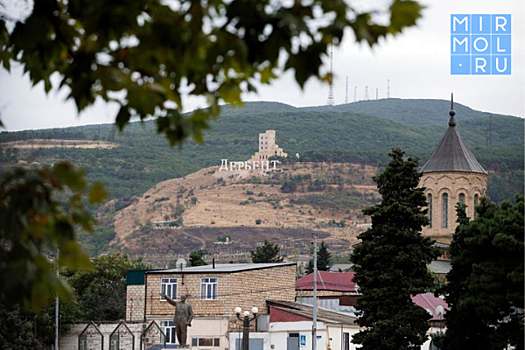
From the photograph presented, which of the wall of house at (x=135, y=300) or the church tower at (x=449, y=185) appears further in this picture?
the church tower at (x=449, y=185)

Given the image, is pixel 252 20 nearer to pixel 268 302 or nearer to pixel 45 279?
pixel 45 279

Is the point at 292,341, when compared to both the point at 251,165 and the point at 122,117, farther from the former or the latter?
the point at 251,165

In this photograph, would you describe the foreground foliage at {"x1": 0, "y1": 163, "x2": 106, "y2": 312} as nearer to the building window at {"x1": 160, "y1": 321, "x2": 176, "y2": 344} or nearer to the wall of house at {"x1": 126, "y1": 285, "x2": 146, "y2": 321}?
the building window at {"x1": 160, "y1": 321, "x2": 176, "y2": 344}

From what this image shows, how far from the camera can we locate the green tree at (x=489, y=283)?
23516 mm

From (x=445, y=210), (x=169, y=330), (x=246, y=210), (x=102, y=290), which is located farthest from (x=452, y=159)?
(x=246, y=210)

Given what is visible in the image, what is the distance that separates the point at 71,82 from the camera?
579cm

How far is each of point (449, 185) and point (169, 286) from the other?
49894 mm

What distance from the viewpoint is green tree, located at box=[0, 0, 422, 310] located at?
522cm

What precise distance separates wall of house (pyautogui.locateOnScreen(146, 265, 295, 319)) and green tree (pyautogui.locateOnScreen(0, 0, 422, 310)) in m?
43.9

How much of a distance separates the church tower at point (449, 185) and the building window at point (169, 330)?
1888 inches

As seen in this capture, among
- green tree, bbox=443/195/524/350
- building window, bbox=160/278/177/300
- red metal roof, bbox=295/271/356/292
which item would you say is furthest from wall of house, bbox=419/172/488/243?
green tree, bbox=443/195/524/350

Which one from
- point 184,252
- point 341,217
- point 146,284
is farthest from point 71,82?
point 341,217

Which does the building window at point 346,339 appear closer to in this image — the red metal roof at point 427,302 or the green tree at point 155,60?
the red metal roof at point 427,302

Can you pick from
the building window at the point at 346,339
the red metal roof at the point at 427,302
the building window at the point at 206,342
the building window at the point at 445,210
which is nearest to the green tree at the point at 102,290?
the building window at the point at 206,342
